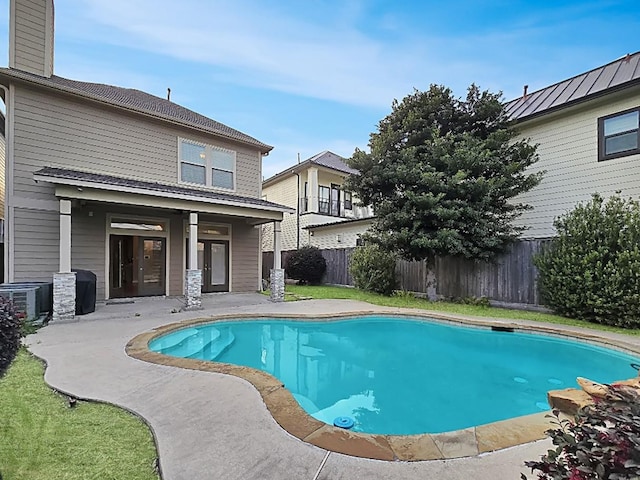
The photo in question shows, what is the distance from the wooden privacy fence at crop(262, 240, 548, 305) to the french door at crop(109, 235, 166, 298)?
29.8ft

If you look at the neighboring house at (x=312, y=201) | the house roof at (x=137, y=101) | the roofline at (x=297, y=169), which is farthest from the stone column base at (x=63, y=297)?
the roofline at (x=297, y=169)

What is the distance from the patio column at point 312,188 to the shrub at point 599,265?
549 inches

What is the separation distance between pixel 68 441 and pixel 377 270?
469 inches

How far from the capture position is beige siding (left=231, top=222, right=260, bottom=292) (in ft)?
46.7

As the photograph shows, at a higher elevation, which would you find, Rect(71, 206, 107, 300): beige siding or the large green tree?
the large green tree

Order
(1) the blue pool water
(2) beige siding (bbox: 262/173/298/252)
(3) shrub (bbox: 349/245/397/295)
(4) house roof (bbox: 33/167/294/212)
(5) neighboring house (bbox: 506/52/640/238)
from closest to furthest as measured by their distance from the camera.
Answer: (1) the blue pool water, (4) house roof (bbox: 33/167/294/212), (5) neighboring house (bbox: 506/52/640/238), (3) shrub (bbox: 349/245/397/295), (2) beige siding (bbox: 262/173/298/252)

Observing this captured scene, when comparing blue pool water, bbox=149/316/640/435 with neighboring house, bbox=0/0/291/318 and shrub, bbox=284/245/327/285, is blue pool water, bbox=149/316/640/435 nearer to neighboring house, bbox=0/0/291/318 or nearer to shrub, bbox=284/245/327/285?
neighboring house, bbox=0/0/291/318

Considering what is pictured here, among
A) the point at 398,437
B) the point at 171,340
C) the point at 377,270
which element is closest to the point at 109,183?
the point at 171,340

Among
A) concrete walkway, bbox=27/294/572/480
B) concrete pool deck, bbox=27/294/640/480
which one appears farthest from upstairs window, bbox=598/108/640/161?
concrete walkway, bbox=27/294/572/480

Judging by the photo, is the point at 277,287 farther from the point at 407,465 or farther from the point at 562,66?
the point at 562,66

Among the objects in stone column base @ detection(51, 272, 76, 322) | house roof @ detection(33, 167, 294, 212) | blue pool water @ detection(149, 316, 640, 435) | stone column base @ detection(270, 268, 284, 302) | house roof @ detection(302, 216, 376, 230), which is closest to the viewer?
blue pool water @ detection(149, 316, 640, 435)

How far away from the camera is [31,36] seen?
33.2 ft

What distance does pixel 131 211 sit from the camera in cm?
1159

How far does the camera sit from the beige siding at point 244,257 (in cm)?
1423
